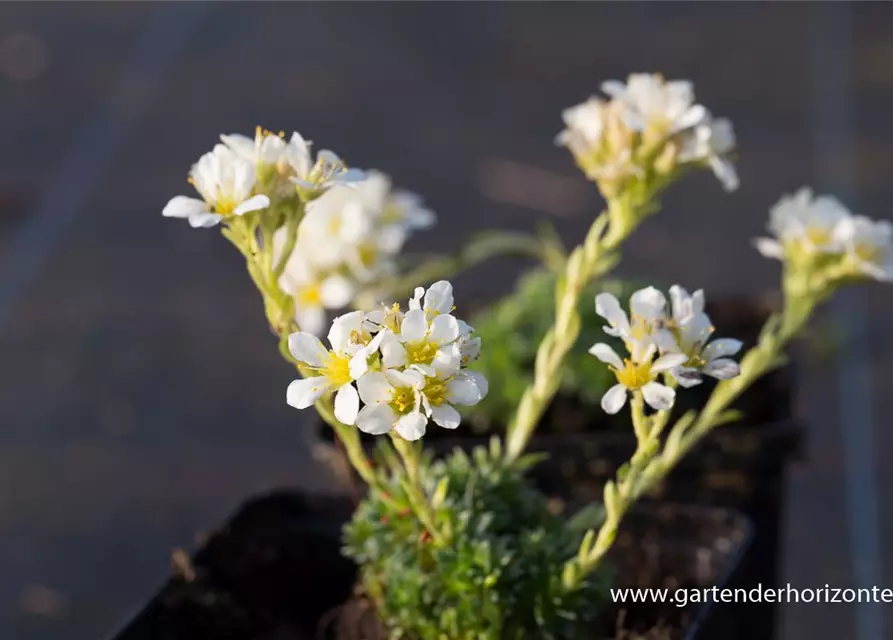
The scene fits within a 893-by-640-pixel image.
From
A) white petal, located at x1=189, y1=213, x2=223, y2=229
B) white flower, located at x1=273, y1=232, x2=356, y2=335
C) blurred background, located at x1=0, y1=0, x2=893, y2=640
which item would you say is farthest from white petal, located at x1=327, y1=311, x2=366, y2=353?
blurred background, located at x1=0, y1=0, x2=893, y2=640

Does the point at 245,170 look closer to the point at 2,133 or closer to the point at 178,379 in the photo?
the point at 178,379

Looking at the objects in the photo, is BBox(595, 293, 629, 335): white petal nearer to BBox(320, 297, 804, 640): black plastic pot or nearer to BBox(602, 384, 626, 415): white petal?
BBox(602, 384, 626, 415): white petal

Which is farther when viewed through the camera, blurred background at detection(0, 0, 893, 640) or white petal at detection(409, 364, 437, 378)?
blurred background at detection(0, 0, 893, 640)

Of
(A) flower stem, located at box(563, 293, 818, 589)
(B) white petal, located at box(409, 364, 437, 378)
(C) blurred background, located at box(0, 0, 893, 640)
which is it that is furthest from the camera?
(C) blurred background, located at box(0, 0, 893, 640)

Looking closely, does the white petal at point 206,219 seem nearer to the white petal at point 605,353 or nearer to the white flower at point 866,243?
the white petal at point 605,353

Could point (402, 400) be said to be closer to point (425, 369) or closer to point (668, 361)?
point (425, 369)

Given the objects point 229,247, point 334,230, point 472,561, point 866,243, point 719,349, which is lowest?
point 472,561

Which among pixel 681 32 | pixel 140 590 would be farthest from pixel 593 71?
pixel 140 590

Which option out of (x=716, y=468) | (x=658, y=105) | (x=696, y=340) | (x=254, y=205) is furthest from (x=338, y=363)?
(x=716, y=468)
